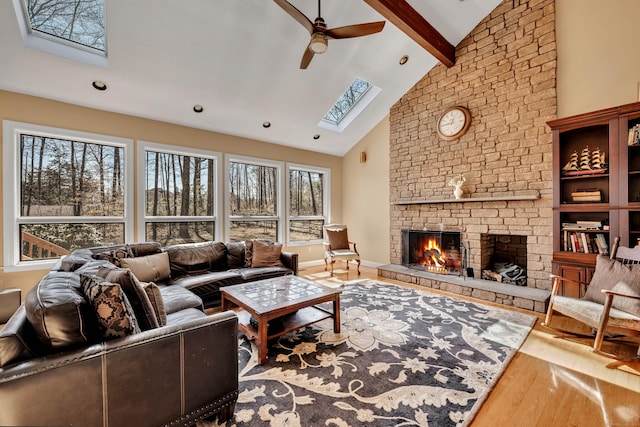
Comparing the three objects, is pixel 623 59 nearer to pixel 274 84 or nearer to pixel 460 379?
pixel 460 379

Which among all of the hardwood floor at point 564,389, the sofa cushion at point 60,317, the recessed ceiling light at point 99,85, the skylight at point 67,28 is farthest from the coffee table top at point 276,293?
the skylight at point 67,28

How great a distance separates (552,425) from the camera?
162cm

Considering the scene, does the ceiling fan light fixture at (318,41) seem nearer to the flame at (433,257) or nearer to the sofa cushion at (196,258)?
the sofa cushion at (196,258)

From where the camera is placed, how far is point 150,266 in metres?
3.22

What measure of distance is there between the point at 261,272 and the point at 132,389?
2.60 metres

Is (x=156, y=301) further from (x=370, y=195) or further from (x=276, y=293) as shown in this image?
(x=370, y=195)

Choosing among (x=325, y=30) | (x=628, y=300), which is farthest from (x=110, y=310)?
(x=628, y=300)

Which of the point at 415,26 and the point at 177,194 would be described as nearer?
the point at 415,26

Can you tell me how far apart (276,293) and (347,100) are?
14.5ft

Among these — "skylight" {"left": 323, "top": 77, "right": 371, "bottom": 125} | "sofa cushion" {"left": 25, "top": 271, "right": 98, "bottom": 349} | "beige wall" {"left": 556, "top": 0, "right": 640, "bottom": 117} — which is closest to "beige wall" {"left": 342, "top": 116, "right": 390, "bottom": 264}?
"skylight" {"left": 323, "top": 77, "right": 371, "bottom": 125}

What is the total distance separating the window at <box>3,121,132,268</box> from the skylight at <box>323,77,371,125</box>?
3788 mm

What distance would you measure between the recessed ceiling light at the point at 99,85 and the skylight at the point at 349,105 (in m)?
3.48

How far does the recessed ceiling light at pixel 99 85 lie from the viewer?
11.2 ft

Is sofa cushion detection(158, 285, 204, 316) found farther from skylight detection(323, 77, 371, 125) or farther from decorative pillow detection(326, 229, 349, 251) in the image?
skylight detection(323, 77, 371, 125)
